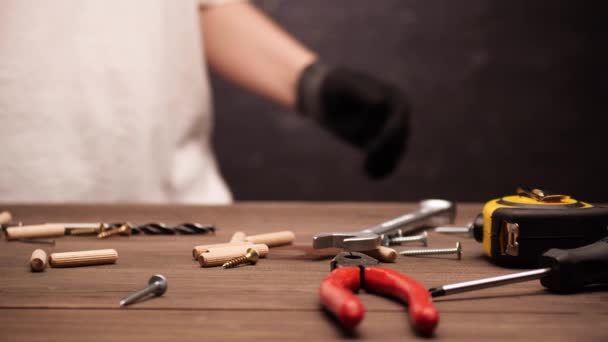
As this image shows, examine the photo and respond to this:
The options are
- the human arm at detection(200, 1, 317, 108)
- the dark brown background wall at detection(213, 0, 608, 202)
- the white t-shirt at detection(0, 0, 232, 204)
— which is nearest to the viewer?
the white t-shirt at detection(0, 0, 232, 204)

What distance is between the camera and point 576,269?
0.48 metres

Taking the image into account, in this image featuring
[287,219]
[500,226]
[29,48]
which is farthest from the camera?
[29,48]

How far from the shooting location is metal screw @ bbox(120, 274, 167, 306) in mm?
448

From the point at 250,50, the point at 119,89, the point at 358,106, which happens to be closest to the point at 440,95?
the point at 358,106

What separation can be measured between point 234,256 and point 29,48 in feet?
3.25

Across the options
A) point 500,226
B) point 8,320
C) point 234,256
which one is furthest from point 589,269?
point 8,320

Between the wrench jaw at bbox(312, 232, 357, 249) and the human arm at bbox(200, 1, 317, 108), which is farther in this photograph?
the human arm at bbox(200, 1, 317, 108)

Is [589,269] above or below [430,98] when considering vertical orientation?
below

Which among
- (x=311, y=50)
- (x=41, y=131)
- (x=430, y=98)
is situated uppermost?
(x=311, y=50)

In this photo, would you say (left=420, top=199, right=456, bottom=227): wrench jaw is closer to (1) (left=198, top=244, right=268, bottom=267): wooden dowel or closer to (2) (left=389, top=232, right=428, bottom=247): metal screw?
(2) (left=389, top=232, right=428, bottom=247): metal screw

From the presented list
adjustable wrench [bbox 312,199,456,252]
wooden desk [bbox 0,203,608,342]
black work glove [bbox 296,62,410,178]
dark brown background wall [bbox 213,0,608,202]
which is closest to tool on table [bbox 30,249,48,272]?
wooden desk [bbox 0,203,608,342]

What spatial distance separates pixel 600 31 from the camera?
2018 millimetres

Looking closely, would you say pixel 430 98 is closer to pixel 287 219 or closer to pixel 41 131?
pixel 41 131

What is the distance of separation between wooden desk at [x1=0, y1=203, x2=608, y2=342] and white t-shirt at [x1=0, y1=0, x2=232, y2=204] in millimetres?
751
